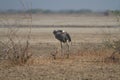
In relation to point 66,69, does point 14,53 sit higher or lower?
higher

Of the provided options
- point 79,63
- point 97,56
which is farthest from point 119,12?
point 79,63

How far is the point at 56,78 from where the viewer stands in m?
13.3

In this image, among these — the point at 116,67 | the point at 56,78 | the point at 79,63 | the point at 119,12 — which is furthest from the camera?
the point at 119,12

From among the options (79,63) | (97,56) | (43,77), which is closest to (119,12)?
(97,56)

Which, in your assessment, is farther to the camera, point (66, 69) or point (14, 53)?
point (14, 53)

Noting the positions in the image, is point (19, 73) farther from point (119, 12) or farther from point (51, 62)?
point (119, 12)

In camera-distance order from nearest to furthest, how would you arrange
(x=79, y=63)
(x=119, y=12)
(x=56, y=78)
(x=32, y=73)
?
(x=56, y=78), (x=32, y=73), (x=79, y=63), (x=119, y=12)

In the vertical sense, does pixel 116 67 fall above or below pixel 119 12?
below

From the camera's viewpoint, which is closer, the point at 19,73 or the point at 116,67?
the point at 19,73

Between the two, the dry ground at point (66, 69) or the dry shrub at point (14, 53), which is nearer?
the dry ground at point (66, 69)

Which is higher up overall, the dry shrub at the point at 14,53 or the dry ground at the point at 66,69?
the dry shrub at the point at 14,53

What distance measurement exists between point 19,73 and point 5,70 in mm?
820

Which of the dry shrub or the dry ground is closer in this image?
the dry ground

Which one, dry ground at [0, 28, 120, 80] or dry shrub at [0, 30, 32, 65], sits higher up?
dry shrub at [0, 30, 32, 65]
